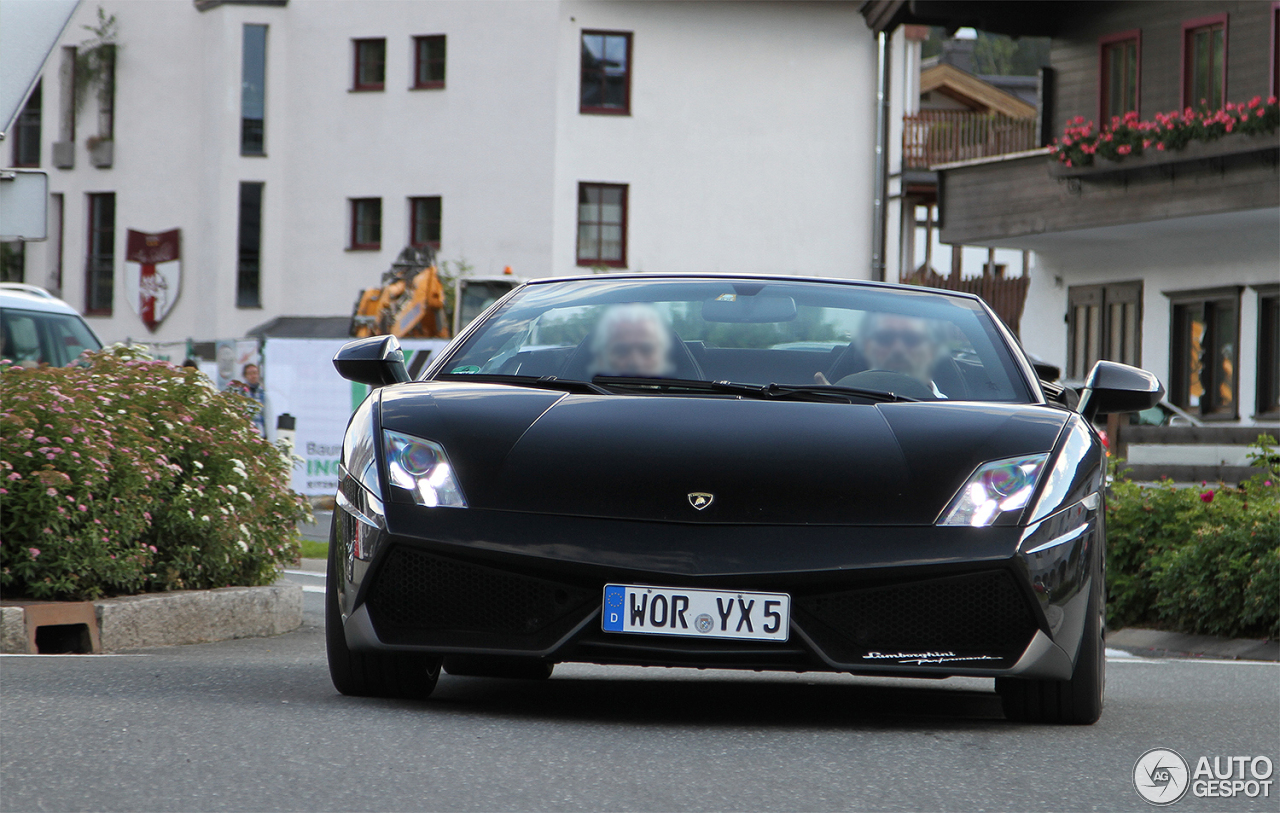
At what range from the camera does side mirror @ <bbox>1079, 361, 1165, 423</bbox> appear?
581 centimetres

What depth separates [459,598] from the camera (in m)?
4.95

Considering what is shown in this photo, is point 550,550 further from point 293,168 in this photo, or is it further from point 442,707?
point 293,168

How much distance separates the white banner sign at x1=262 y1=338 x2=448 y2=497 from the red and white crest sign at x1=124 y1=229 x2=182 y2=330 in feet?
70.1

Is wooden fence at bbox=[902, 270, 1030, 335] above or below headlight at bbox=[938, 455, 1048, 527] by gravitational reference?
above

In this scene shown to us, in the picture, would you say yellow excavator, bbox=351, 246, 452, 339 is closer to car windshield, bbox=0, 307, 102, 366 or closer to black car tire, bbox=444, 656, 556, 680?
car windshield, bbox=0, 307, 102, 366

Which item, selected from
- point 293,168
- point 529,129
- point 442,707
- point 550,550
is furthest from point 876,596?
point 293,168

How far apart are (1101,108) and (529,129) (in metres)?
13.5

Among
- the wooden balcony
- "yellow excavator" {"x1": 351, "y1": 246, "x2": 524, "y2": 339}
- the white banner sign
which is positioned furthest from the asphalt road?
"yellow excavator" {"x1": 351, "y1": 246, "x2": 524, "y2": 339}

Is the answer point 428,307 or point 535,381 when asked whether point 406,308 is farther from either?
point 535,381

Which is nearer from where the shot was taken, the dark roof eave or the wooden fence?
the dark roof eave

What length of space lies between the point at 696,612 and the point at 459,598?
616mm

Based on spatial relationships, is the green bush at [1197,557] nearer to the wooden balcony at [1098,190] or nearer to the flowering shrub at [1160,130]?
the flowering shrub at [1160,130]

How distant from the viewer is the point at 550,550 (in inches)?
191

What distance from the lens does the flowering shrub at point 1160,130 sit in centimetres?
2438
